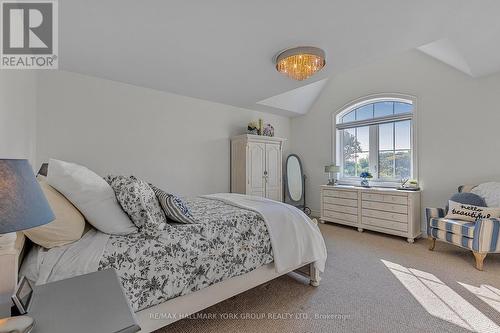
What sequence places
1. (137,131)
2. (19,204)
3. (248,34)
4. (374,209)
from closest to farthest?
1. (19,204)
2. (248,34)
3. (137,131)
4. (374,209)

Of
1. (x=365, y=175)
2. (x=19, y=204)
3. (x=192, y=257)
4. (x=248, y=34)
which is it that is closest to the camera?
(x=19, y=204)

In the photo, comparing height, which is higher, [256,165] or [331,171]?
[256,165]

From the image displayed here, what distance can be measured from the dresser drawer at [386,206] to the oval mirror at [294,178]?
55.8 inches

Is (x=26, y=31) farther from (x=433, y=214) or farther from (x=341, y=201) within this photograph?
(x=433, y=214)

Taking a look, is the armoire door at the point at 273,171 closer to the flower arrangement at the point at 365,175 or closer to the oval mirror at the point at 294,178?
the oval mirror at the point at 294,178

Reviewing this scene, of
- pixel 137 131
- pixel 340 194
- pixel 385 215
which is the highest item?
pixel 137 131

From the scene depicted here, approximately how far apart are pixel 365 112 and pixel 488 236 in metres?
2.65

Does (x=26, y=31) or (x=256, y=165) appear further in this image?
(x=256, y=165)

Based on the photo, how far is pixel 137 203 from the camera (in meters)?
1.41

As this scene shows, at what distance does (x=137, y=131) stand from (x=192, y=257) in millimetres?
2441

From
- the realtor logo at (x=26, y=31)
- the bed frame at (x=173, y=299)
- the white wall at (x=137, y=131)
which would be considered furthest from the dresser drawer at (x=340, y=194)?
the realtor logo at (x=26, y=31)

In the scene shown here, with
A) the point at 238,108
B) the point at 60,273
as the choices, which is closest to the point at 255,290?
the point at 60,273

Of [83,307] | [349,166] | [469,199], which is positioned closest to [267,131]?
[349,166]

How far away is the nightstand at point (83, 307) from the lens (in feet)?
2.24
